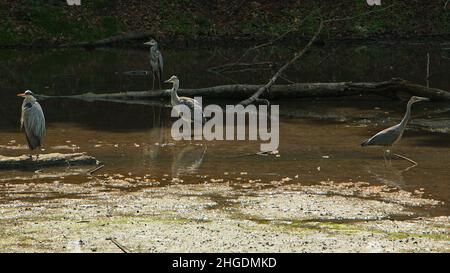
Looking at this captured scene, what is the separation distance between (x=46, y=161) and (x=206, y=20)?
20.5 metres

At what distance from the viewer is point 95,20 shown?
3272 centimetres

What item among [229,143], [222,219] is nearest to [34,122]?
[229,143]

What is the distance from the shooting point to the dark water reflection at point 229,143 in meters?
13.3

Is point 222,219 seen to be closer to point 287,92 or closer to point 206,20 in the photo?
point 287,92

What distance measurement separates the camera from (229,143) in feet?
51.4

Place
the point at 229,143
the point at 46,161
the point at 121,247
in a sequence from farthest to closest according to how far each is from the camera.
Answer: the point at 229,143 → the point at 46,161 → the point at 121,247

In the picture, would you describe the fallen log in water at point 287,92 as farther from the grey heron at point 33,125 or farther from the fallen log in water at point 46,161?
the fallen log in water at point 46,161

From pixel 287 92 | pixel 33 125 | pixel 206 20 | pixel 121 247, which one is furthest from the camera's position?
pixel 206 20

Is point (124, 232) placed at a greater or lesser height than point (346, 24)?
lesser

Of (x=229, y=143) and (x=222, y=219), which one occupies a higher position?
(x=229, y=143)

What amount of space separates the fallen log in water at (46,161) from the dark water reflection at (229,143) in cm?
24

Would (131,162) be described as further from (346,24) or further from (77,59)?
(346,24)

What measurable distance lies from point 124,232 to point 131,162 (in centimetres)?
444
